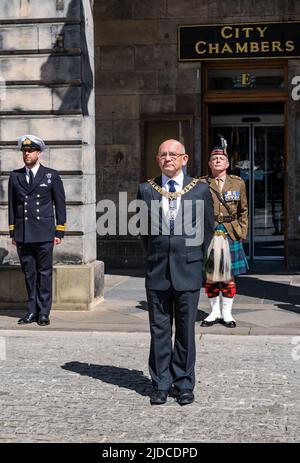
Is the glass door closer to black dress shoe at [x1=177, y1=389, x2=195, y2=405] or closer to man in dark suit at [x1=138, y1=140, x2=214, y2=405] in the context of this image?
man in dark suit at [x1=138, y1=140, x2=214, y2=405]

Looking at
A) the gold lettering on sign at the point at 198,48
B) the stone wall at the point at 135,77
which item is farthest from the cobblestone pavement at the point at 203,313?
the gold lettering on sign at the point at 198,48

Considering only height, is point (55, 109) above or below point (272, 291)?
above

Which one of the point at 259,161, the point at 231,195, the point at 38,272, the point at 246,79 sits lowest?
the point at 38,272

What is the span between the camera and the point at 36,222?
388 inches

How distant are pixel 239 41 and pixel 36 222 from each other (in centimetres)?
594

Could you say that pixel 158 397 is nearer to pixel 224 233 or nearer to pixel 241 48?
pixel 224 233

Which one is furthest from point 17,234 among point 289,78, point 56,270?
point 289,78

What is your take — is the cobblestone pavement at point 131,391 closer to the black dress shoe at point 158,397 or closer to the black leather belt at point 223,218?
the black dress shoe at point 158,397

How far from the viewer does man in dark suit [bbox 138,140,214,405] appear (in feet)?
22.1

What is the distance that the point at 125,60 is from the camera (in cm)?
1463

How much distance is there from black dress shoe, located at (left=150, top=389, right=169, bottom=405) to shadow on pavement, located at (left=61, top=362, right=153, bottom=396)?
27 cm

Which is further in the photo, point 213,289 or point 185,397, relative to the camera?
point 213,289

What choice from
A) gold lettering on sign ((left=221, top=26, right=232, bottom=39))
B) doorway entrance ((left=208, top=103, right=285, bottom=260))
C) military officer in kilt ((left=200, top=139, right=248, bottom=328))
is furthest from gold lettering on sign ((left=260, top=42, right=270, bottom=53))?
military officer in kilt ((left=200, top=139, right=248, bottom=328))

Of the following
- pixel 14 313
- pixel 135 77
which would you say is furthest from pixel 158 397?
pixel 135 77
